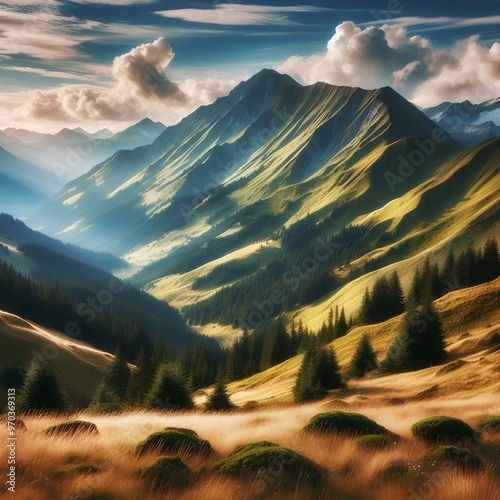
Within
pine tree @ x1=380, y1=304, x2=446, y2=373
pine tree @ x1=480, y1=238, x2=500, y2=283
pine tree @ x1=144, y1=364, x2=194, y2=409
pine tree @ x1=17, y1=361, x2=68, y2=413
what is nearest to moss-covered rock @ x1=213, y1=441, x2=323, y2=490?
pine tree @ x1=144, y1=364, x2=194, y2=409

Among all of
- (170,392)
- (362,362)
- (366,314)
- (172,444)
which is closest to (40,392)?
(170,392)

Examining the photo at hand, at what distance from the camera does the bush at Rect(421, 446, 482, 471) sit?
11305 mm

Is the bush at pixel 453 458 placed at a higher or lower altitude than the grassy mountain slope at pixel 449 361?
lower

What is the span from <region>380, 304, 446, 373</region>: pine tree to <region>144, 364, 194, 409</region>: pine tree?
110 ft

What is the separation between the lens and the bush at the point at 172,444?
11.9 meters

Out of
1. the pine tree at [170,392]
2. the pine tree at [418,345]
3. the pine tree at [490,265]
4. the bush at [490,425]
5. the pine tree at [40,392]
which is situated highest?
the pine tree at [490,265]

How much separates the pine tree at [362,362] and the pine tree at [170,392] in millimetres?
33704

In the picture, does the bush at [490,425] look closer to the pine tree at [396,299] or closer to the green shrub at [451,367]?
the green shrub at [451,367]

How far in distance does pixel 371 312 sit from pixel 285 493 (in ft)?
337

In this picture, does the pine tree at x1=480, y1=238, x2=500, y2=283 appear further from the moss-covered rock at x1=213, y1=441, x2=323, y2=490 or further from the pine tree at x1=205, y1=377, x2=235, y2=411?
the moss-covered rock at x1=213, y1=441, x2=323, y2=490

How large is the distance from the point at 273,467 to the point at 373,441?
470 cm

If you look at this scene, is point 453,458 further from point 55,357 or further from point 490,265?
point 490,265

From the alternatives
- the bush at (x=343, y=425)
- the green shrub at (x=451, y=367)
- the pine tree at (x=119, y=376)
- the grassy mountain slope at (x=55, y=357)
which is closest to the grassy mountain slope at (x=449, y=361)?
the green shrub at (x=451, y=367)

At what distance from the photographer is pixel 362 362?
62438 mm
